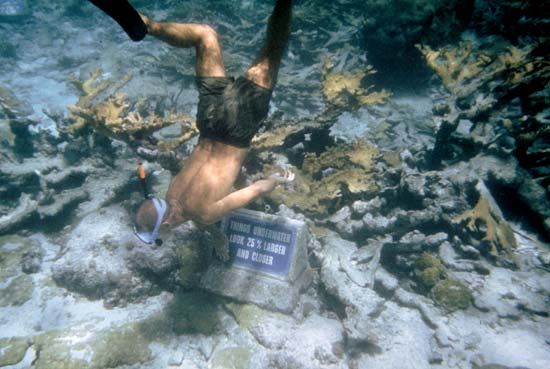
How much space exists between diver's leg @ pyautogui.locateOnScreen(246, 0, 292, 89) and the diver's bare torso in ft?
3.08

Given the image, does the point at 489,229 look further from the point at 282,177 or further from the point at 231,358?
the point at 231,358

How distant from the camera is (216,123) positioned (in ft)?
13.5

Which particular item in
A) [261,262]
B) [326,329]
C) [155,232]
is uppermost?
[155,232]

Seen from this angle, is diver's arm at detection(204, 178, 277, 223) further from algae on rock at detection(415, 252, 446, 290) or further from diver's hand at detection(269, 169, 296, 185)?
algae on rock at detection(415, 252, 446, 290)

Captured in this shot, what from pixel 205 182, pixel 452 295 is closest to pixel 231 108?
pixel 205 182

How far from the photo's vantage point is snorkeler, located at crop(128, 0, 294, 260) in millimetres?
3939

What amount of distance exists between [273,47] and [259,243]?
2550mm

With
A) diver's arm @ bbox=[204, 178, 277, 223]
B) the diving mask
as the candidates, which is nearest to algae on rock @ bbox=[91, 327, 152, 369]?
the diving mask

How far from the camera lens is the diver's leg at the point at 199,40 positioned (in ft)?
12.4

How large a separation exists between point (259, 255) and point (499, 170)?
13.9ft

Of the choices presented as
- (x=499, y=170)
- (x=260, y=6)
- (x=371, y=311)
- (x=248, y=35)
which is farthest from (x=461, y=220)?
(x=260, y=6)

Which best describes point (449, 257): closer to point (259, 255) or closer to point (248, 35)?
point (259, 255)

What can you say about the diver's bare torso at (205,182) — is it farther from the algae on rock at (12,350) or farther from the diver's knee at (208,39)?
the algae on rock at (12,350)

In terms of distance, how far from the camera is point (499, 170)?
17.9ft
